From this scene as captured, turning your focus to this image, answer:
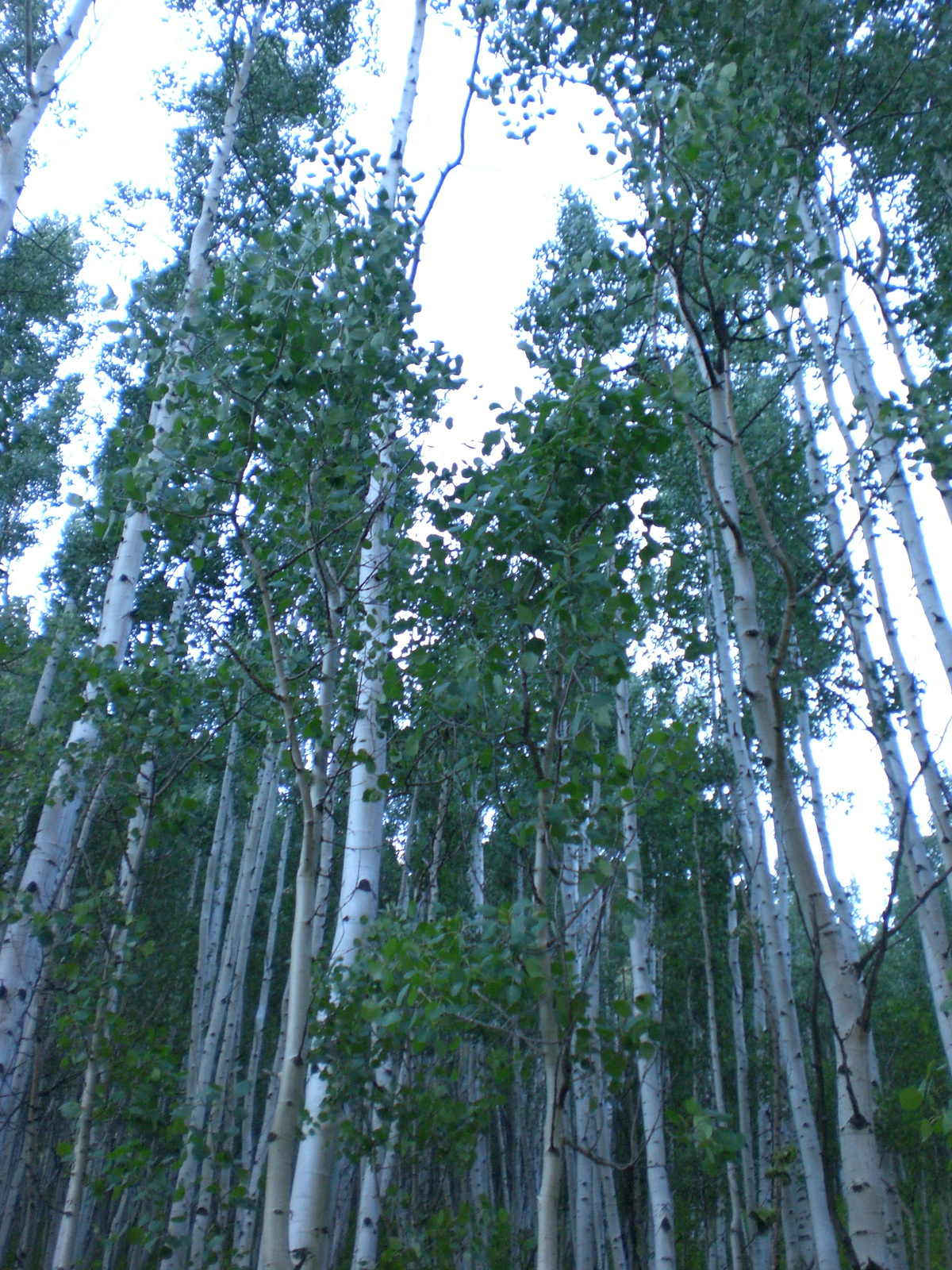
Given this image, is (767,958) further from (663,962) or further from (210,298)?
(210,298)

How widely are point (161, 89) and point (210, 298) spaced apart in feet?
32.5

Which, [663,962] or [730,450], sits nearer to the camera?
[730,450]

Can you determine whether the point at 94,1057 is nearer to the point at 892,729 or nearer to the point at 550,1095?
the point at 550,1095

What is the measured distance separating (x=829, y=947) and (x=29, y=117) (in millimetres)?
7683

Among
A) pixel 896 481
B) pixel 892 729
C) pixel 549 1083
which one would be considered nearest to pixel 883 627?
pixel 892 729

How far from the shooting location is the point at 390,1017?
258cm

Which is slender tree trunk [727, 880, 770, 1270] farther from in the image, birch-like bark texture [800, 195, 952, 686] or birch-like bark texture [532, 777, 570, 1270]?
birch-like bark texture [532, 777, 570, 1270]

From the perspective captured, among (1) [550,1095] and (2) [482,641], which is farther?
(2) [482,641]

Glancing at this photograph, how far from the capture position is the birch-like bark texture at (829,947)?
2340 millimetres

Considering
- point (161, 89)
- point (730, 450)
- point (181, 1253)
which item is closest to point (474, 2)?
point (730, 450)

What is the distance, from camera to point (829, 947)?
8.58ft

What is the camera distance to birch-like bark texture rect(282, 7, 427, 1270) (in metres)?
3.28

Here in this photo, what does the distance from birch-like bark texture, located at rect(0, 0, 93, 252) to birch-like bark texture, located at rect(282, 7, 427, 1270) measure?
367 centimetres

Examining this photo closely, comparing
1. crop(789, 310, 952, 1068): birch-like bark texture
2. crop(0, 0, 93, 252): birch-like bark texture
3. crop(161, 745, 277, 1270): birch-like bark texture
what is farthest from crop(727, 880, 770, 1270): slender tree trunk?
crop(0, 0, 93, 252): birch-like bark texture
